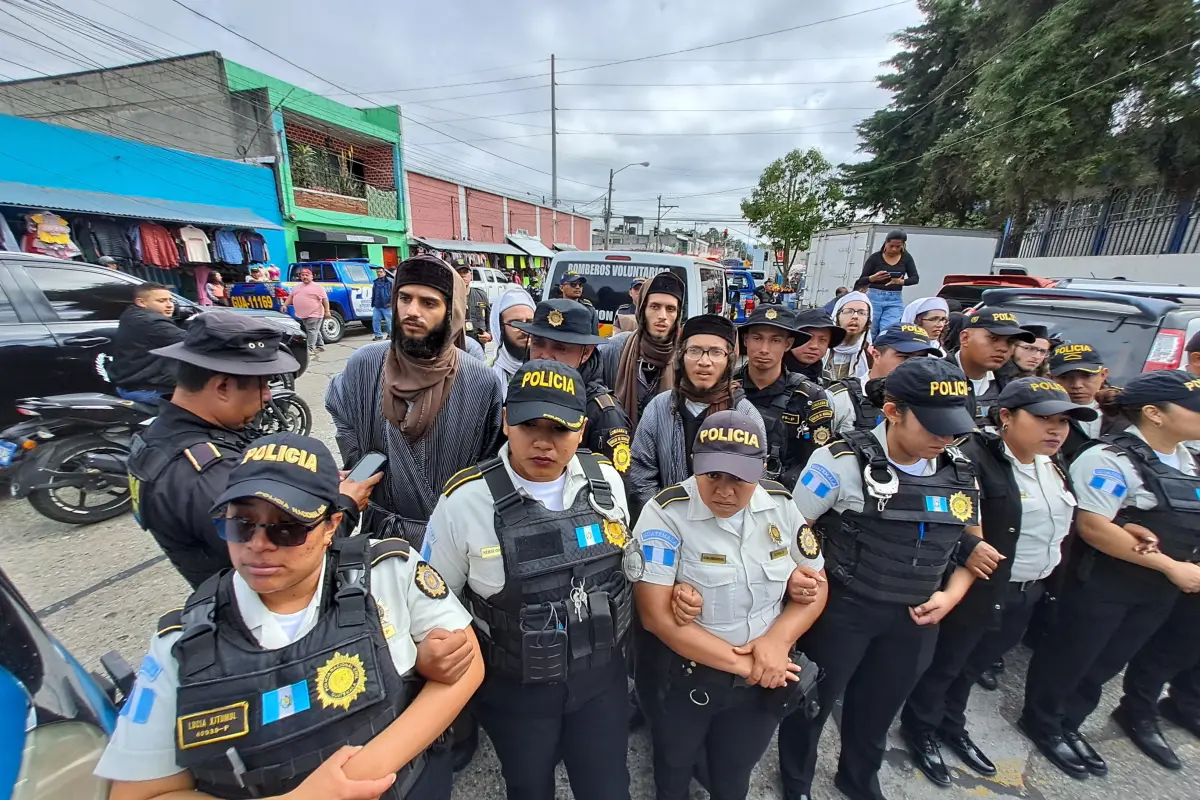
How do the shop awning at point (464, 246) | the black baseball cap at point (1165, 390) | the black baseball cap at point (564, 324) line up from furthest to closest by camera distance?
the shop awning at point (464, 246), the black baseball cap at point (564, 324), the black baseball cap at point (1165, 390)

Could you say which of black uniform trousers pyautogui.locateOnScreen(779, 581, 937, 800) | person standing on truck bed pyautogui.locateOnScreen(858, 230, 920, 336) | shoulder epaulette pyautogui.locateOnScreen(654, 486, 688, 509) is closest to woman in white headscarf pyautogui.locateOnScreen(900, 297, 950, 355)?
person standing on truck bed pyautogui.locateOnScreen(858, 230, 920, 336)

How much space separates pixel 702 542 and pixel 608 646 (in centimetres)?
45

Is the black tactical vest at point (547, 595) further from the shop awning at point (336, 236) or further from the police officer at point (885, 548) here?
the shop awning at point (336, 236)

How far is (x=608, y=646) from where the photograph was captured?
5.11ft

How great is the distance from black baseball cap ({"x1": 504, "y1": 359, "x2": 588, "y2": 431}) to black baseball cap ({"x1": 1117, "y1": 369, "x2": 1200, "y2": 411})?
2.51 metres

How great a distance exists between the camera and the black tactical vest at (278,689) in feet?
3.36

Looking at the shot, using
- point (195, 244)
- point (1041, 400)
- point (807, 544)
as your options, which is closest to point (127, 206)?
point (195, 244)

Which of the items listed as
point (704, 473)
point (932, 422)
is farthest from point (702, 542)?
point (932, 422)

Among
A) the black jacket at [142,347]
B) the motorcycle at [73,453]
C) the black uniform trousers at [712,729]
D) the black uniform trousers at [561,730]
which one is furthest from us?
the motorcycle at [73,453]

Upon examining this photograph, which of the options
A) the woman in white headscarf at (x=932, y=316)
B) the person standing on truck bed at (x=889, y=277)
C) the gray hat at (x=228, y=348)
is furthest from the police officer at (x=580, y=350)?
the person standing on truck bed at (x=889, y=277)

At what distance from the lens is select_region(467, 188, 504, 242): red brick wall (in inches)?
1073

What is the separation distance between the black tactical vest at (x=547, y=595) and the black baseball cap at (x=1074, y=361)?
9.53 ft

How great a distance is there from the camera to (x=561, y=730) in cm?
169

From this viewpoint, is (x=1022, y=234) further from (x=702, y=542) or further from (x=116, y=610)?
(x=116, y=610)
